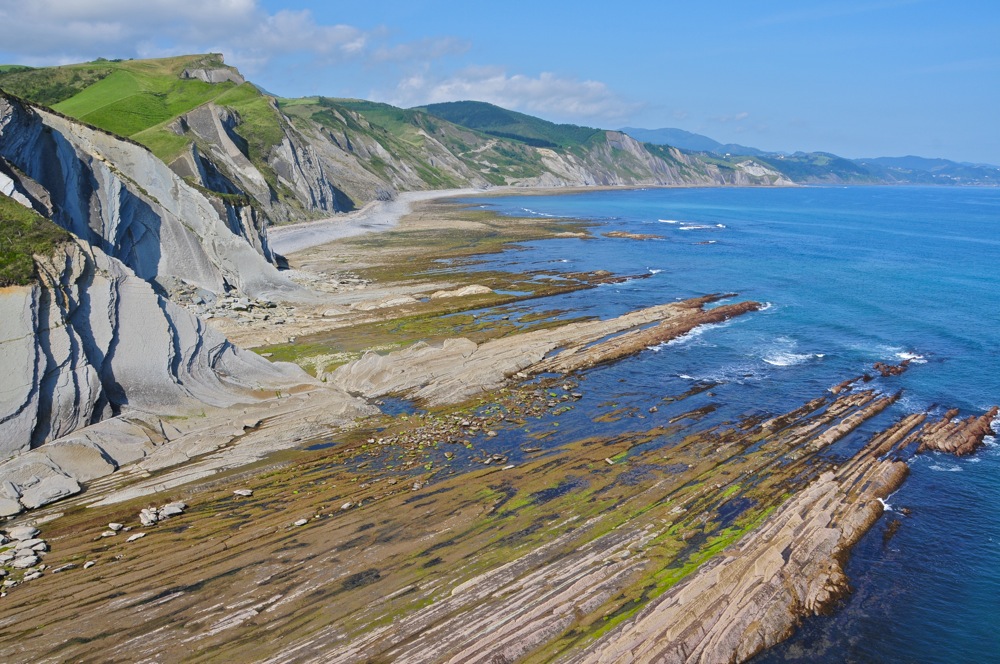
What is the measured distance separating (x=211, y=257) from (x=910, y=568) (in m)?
51.8

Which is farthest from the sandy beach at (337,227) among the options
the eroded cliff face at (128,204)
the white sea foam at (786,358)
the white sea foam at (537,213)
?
the white sea foam at (786,358)

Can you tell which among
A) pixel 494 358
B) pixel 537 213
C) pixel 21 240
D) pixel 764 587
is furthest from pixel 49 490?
pixel 537 213

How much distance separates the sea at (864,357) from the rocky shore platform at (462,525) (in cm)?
94

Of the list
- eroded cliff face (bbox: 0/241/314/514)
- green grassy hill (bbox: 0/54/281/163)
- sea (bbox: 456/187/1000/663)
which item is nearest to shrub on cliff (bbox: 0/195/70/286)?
eroded cliff face (bbox: 0/241/314/514)

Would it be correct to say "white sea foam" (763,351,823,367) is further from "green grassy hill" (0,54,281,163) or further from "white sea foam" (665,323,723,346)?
"green grassy hill" (0,54,281,163)

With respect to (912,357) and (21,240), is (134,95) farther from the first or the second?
(912,357)

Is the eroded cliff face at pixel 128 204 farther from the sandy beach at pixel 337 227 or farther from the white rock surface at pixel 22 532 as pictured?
the sandy beach at pixel 337 227

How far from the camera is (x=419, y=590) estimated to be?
18297 millimetres

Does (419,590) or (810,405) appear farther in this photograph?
(810,405)

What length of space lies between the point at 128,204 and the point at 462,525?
40689mm

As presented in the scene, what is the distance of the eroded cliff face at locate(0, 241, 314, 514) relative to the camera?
23.9 meters

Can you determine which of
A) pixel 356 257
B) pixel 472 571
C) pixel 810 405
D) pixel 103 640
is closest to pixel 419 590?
pixel 472 571

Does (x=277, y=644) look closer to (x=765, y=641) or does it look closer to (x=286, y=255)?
(x=765, y=641)

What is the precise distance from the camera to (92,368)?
26.4m
